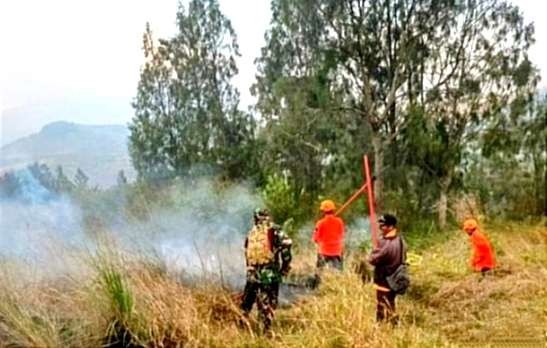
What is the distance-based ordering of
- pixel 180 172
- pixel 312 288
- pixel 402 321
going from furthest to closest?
pixel 180 172 < pixel 312 288 < pixel 402 321

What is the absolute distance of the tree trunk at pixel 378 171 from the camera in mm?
21172

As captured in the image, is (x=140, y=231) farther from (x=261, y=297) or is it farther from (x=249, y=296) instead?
(x=261, y=297)

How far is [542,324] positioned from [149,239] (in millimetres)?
4058

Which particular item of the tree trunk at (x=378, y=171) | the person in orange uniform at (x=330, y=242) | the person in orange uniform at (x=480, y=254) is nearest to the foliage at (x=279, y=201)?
the tree trunk at (x=378, y=171)

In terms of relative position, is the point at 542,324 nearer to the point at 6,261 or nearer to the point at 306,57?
the point at 6,261

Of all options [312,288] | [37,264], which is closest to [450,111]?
[312,288]

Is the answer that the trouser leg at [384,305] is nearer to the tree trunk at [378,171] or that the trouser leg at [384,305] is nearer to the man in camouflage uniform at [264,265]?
the man in camouflage uniform at [264,265]

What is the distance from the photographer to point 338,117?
2272cm

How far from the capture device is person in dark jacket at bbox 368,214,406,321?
7.33 m

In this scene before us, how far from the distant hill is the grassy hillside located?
16.8 ft

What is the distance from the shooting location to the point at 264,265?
7.42 m

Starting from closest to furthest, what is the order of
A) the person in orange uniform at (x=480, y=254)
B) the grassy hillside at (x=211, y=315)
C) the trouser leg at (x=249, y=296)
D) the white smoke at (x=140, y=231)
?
the grassy hillside at (x=211, y=315)
the white smoke at (x=140, y=231)
the trouser leg at (x=249, y=296)
the person in orange uniform at (x=480, y=254)

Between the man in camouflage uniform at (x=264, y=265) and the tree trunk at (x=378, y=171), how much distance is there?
13.6 metres

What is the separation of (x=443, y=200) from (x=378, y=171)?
6.33 ft
